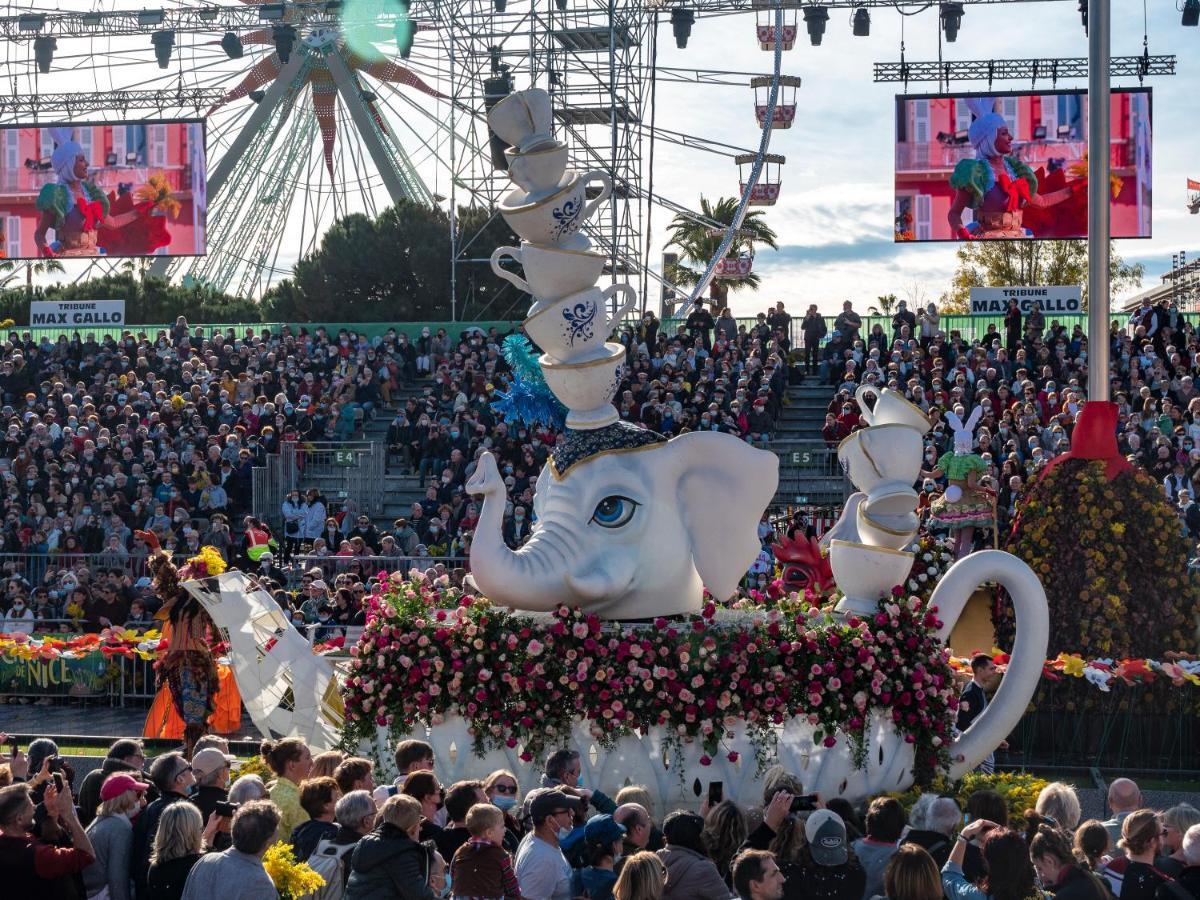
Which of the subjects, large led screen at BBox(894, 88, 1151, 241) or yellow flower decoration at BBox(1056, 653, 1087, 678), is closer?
yellow flower decoration at BBox(1056, 653, 1087, 678)

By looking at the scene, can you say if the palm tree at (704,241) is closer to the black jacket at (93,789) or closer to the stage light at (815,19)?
the stage light at (815,19)

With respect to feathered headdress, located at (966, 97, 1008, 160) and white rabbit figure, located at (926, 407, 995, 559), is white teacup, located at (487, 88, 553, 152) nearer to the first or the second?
white rabbit figure, located at (926, 407, 995, 559)

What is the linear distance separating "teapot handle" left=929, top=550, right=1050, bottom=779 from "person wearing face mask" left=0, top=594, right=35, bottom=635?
37.6 feet

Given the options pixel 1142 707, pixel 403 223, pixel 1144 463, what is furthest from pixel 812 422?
pixel 403 223

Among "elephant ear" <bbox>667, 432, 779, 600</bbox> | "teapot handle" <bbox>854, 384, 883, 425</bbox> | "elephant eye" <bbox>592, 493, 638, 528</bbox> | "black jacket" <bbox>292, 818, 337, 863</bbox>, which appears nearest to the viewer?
"black jacket" <bbox>292, 818, 337, 863</bbox>

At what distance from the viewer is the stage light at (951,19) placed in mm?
32969

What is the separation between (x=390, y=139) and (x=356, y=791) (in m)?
40.7

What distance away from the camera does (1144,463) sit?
21.5 meters

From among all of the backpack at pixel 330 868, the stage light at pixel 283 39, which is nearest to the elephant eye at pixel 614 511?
the backpack at pixel 330 868

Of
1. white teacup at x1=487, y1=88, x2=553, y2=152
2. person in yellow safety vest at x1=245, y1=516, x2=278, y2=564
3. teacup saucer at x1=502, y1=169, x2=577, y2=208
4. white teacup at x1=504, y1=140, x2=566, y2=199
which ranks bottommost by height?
person in yellow safety vest at x1=245, y1=516, x2=278, y2=564

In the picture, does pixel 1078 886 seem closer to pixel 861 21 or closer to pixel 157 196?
pixel 861 21

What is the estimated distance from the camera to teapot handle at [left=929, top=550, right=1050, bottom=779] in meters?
11.0

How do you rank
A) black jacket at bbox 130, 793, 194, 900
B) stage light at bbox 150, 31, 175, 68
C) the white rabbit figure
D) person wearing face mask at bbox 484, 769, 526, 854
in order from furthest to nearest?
stage light at bbox 150, 31, 175, 68 → the white rabbit figure → person wearing face mask at bbox 484, 769, 526, 854 → black jacket at bbox 130, 793, 194, 900

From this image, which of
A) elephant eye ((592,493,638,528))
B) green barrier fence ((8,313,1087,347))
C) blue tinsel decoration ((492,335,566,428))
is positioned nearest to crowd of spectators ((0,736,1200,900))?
elephant eye ((592,493,638,528))
